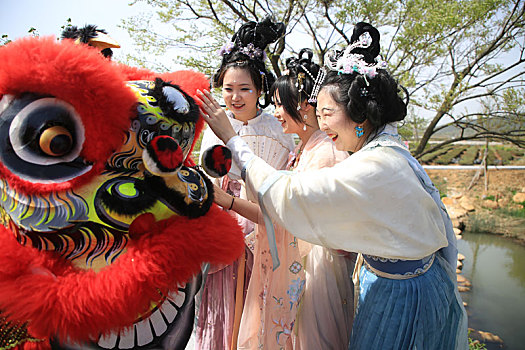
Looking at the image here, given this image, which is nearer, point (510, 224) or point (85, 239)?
point (85, 239)

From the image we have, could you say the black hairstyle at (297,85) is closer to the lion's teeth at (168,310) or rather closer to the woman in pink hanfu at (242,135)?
the woman in pink hanfu at (242,135)

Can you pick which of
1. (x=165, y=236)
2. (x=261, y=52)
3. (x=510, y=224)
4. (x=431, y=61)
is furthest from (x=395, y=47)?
(x=510, y=224)

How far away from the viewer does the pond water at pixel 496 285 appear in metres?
5.70

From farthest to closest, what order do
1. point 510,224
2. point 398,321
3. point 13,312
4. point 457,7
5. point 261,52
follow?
point 510,224
point 457,7
point 261,52
point 398,321
point 13,312

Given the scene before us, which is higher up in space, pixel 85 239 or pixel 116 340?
pixel 85 239

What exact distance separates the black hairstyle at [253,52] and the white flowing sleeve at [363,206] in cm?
103

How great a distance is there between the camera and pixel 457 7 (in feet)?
15.6

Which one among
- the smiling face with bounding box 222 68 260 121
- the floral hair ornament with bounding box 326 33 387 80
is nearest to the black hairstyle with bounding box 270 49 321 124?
the smiling face with bounding box 222 68 260 121

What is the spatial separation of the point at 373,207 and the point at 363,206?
4 centimetres

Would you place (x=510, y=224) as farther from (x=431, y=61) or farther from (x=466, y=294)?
(x=431, y=61)

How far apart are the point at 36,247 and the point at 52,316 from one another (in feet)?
0.75

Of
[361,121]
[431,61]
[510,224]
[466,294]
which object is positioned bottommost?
[466,294]

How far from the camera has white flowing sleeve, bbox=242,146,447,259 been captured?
1.26 m

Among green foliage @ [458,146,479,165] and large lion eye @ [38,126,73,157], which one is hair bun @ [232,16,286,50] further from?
green foliage @ [458,146,479,165]
